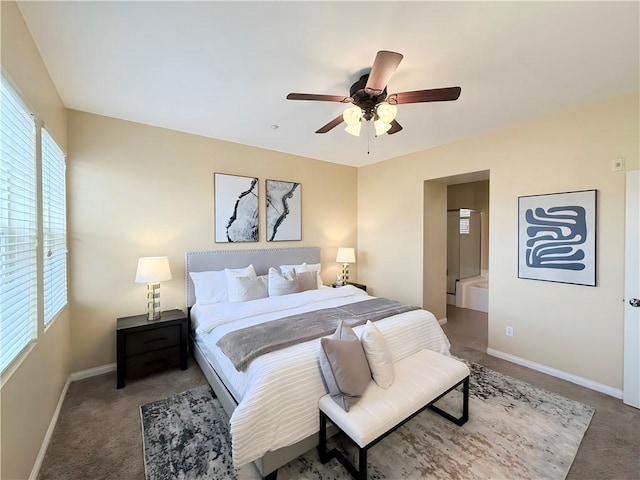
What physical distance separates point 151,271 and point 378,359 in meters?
2.38

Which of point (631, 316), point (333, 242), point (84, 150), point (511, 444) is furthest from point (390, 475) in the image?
point (84, 150)

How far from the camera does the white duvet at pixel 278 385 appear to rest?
5.03 feet

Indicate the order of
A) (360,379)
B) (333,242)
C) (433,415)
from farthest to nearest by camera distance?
(333,242)
(433,415)
(360,379)

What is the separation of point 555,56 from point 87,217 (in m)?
4.31

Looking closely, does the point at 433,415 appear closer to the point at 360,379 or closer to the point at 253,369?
the point at 360,379

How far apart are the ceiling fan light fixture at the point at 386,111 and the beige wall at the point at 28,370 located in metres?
2.09

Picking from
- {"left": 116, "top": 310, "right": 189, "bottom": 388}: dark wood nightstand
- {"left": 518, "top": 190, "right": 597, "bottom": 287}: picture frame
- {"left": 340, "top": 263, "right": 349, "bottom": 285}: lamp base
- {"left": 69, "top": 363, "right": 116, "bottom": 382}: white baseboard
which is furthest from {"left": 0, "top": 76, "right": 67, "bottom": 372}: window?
{"left": 518, "top": 190, "right": 597, "bottom": 287}: picture frame

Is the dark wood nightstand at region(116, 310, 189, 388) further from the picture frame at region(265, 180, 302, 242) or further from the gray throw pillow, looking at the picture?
the gray throw pillow

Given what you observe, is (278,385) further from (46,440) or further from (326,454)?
(46,440)

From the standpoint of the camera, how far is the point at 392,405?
5.35 ft

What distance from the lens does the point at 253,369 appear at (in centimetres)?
175

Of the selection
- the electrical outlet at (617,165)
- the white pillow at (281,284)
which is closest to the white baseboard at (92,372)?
the white pillow at (281,284)

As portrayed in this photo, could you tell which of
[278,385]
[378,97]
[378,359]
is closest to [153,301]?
[278,385]

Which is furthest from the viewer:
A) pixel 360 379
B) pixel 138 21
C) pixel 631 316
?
pixel 631 316
